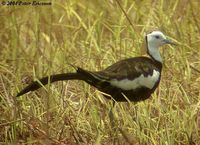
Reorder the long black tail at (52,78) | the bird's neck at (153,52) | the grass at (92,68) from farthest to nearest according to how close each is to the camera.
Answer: the bird's neck at (153,52) → the grass at (92,68) → the long black tail at (52,78)

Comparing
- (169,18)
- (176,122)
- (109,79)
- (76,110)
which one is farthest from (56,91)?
(169,18)

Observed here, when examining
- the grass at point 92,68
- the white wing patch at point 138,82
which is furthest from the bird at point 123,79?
the grass at point 92,68

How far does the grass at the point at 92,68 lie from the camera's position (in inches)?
137

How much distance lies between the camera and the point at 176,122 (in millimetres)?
3500

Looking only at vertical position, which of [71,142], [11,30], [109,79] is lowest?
[71,142]

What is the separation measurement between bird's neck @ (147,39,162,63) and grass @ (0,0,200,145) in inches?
7.5

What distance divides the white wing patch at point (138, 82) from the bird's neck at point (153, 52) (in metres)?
0.23

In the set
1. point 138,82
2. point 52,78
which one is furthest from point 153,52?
point 52,78

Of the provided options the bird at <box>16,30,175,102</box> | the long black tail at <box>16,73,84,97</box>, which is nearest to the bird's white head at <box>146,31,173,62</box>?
the bird at <box>16,30,175,102</box>

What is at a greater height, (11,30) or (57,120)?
(11,30)

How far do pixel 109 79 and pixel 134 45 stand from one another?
0.97m

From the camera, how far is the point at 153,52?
12.9ft

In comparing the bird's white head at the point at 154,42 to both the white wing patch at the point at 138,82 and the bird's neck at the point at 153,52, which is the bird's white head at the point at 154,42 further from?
the white wing patch at the point at 138,82

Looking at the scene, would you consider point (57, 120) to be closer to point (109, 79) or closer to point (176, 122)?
point (109, 79)
